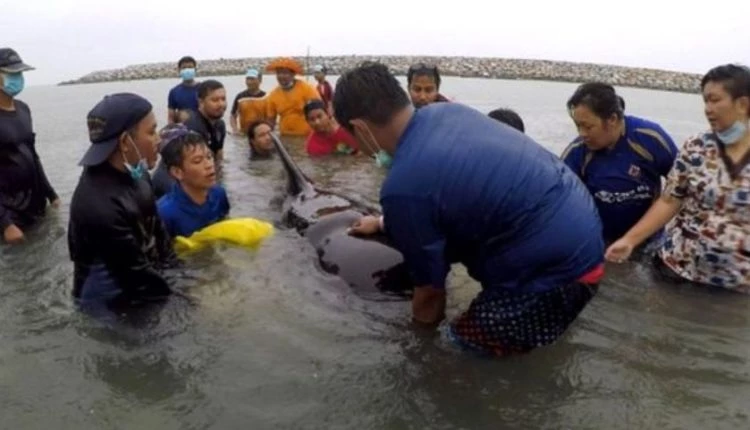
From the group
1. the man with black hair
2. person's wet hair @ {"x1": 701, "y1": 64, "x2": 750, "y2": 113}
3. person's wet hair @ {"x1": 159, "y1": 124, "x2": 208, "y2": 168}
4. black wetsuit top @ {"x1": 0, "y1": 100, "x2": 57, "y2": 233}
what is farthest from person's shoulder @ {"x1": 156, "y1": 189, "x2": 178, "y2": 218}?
the man with black hair

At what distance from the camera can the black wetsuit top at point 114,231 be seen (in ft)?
12.9

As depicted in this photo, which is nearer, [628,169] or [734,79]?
[734,79]

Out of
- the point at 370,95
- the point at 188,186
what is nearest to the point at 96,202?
the point at 188,186

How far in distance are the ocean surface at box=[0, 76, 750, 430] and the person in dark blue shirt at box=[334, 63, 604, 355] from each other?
0.51m

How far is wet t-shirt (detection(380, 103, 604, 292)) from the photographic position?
9.94ft

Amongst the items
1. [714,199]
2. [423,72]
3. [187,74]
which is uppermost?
[423,72]

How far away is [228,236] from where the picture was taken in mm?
5832

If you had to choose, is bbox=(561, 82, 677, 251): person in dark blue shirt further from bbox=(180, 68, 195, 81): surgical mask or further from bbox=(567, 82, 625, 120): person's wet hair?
bbox=(180, 68, 195, 81): surgical mask

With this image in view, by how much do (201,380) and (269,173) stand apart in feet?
20.3

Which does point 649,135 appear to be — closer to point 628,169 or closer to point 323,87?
point 628,169

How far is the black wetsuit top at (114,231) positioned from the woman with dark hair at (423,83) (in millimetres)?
3591

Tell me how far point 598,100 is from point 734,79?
0.90 meters

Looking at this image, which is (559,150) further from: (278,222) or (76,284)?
(76,284)

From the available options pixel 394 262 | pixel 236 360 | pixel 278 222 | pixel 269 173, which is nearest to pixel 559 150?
pixel 269 173
